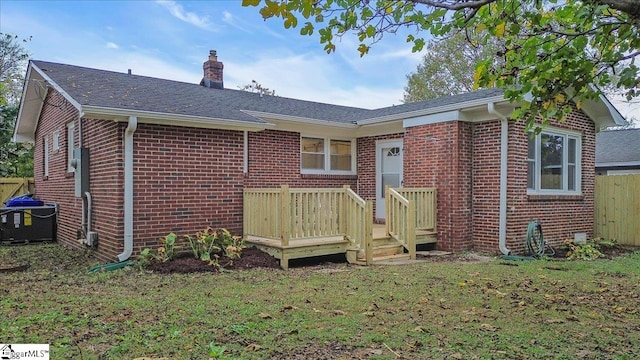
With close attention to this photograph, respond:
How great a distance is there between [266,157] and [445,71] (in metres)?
20.9

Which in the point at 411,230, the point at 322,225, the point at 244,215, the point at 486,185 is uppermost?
the point at 486,185

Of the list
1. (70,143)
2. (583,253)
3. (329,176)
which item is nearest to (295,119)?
(329,176)

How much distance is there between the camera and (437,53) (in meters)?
28.0

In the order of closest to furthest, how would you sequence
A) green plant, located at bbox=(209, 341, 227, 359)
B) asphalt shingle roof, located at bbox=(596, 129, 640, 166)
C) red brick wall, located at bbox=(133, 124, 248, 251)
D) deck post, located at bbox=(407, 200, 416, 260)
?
green plant, located at bbox=(209, 341, 227, 359), red brick wall, located at bbox=(133, 124, 248, 251), deck post, located at bbox=(407, 200, 416, 260), asphalt shingle roof, located at bbox=(596, 129, 640, 166)

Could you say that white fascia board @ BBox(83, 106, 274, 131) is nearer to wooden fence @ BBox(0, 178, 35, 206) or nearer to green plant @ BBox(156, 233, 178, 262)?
green plant @ BBox(156, 233, 178, 262)

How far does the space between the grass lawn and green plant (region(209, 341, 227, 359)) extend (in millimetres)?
13

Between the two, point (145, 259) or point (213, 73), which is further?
point (213, 73)

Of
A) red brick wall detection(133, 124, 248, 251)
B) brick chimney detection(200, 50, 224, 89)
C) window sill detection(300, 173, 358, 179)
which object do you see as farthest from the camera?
brick chimney detection(200, 50, 224, 89)

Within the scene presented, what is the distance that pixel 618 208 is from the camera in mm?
11023

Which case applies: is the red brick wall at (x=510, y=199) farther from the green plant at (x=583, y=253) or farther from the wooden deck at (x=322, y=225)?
the wooden deck at (x=322, y=225)

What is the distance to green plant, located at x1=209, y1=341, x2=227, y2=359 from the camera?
3.28m

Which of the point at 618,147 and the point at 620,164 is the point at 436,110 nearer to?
the point at 620,164

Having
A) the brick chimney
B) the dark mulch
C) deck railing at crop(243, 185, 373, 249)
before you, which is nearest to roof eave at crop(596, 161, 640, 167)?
deck railing at crop(243, 185, 373, 249)
